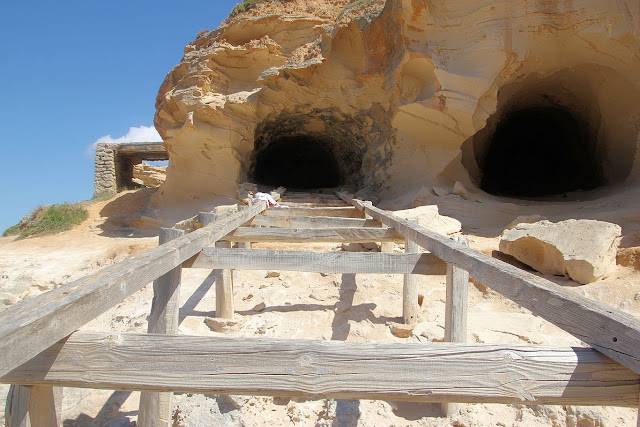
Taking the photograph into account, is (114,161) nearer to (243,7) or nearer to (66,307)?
(243,7)

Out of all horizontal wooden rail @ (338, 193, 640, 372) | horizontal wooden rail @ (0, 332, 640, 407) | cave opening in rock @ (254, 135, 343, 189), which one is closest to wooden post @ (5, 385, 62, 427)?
horizontal wooden rail @ (0, 332, 640, 407)

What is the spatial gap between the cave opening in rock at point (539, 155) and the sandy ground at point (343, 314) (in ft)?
7.86

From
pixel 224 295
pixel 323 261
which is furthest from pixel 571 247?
pixel 224 295

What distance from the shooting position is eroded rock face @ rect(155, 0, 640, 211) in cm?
618

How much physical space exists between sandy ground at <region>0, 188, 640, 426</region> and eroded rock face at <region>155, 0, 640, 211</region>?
169cm

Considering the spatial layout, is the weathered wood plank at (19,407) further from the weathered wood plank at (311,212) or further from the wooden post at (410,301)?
the weathered wood plank at (311,212)

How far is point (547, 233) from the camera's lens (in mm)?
3691

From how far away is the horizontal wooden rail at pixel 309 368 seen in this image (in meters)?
1.09

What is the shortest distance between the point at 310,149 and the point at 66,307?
40.2ft

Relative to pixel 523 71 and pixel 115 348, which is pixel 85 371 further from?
pixel 523 71

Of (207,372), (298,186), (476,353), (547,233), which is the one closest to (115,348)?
(207,372)

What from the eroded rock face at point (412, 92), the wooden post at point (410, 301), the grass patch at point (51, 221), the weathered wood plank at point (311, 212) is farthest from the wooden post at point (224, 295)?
the grass patch at point (51, 221)

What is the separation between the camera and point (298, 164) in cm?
1477

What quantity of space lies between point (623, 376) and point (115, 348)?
156 cm
